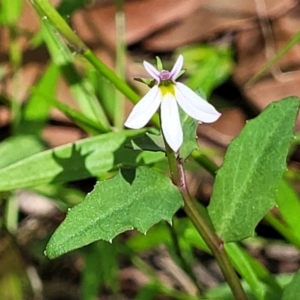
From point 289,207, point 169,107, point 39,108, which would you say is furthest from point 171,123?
point 39,108

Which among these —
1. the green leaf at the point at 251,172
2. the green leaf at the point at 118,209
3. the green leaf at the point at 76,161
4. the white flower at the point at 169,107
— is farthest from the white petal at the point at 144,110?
the green leaf at the point at 76,161

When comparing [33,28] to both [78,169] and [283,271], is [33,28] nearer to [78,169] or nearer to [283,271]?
[78,169]

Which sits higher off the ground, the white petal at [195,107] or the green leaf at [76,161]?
the white petal at [195,107]

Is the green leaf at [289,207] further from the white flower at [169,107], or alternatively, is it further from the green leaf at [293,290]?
the white flower at [169,107]

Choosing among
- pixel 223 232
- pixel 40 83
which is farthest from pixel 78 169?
pixel 40 83

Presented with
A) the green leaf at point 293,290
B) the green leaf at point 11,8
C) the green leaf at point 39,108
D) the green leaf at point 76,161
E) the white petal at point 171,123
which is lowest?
the green leaf at point 293,290

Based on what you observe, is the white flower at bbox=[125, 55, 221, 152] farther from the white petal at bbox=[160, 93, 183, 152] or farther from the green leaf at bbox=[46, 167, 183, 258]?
the green leaf at bbox=[46, 167, 183, 258]
